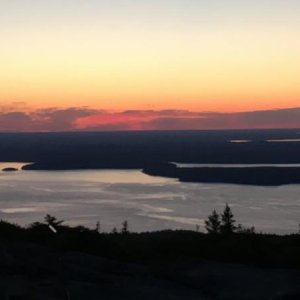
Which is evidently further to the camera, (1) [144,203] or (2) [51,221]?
(1) [144,203]

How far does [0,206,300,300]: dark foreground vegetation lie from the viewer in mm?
13880

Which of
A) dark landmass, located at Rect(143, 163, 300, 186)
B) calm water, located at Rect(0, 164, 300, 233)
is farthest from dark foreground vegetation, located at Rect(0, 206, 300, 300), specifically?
dark landmass, located at Rect(143, 163, 300, 186)

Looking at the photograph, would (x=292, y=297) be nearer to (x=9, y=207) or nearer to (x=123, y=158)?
(x=9, y=207)

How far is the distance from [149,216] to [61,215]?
31.0 ft

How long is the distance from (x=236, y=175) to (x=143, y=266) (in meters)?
110

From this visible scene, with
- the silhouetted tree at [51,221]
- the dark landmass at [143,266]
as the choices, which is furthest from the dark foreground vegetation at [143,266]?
the silhouetted tree at [51,221]

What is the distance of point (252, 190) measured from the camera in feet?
336

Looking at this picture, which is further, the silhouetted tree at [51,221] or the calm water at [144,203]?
the calm water at [144,203]

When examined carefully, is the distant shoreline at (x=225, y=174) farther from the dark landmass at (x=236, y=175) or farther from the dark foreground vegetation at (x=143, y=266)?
the dark foreground vegetation at (x=143, y=266)

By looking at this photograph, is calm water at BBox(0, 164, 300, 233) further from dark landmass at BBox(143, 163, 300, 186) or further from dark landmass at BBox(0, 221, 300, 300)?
dark landmass at BBox(0, 221, 300, 300)

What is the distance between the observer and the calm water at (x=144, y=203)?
6344 centimetres

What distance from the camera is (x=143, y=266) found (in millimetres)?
16594

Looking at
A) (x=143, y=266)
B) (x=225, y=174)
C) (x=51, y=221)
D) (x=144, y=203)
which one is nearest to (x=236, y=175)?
(x=225, y=174)

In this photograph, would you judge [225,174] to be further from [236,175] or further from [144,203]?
[144,203]
